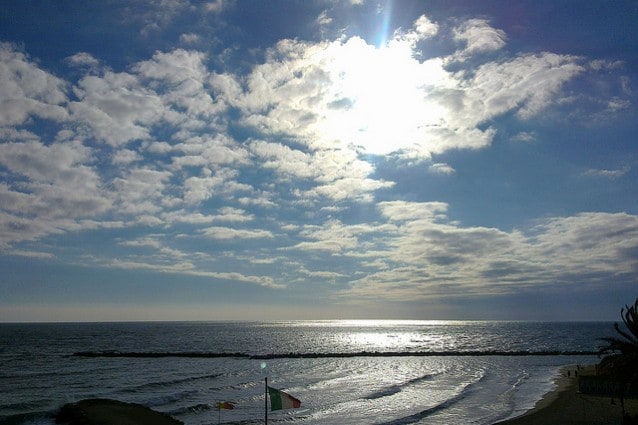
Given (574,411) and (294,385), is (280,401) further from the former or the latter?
(294,385)

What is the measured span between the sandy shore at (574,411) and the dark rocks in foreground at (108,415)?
25431 millimetres

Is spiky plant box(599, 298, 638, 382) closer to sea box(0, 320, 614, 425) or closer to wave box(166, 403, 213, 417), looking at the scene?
sea box(0, 320, 614, 425)

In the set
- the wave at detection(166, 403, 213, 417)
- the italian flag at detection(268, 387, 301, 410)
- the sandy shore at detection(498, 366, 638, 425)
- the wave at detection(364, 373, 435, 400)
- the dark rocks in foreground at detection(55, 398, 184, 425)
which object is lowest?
the wave at detection(364, 373, 435, 400)

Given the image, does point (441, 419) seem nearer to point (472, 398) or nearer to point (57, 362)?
point (472, 398)

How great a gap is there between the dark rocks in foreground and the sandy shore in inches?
1001

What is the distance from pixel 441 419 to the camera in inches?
1569

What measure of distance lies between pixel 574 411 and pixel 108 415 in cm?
3600

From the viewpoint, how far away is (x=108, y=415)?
3766 centimetres

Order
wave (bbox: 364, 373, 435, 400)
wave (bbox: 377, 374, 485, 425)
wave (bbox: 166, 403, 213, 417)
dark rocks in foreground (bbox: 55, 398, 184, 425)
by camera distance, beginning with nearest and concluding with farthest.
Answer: dark rocks in foreground (bbox: 55, 398, 184, 425)
wave (bbox: 377, 374, 485, 425)
wave (bbox: 166, 403, 213, 417)
wave (bbox: 364, 373, 435, 400)

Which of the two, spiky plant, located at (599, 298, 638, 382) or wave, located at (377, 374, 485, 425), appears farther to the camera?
wave, located at (377, 374, 485, 425)

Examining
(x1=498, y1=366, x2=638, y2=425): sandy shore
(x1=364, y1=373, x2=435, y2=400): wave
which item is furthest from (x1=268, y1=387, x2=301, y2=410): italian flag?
(x1=364, y1=373, x2=435, y2=400): wave

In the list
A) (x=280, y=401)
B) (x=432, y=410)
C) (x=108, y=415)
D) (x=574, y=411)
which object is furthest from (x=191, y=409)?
(x=574, y=411)

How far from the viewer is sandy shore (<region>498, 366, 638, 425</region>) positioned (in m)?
36.9

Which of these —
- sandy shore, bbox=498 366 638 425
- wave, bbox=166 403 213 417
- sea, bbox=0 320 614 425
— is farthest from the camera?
wave, bbox=166 403 213 417
